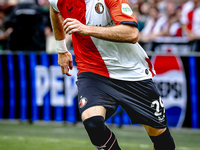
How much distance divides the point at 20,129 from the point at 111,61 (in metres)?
4.38

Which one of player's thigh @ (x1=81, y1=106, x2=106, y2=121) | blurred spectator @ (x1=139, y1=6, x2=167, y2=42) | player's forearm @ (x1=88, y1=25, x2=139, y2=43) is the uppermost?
player's forearm @ (x1=88, y1=25, x2=139, y2=43)

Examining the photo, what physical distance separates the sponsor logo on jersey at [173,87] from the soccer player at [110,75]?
3.40 m

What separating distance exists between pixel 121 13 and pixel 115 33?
22cm

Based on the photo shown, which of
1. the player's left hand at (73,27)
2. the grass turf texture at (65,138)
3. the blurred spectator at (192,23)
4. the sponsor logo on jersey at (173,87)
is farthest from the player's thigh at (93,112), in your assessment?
the blurred spectator at (192,23)

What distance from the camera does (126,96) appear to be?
346cm

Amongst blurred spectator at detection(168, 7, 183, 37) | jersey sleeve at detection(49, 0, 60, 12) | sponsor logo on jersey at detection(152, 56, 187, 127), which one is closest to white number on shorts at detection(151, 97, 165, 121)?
jersey sleeve at detection(49, 0, 60, 12)

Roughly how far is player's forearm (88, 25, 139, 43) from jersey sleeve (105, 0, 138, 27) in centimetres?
6

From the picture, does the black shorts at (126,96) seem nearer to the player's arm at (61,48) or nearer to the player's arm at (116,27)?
the player's arm at (61,48)

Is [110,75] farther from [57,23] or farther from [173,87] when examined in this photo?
[173,87]

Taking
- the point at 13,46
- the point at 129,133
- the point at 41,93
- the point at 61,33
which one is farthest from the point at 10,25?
the point at 61,33

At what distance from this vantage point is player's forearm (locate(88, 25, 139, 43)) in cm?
303

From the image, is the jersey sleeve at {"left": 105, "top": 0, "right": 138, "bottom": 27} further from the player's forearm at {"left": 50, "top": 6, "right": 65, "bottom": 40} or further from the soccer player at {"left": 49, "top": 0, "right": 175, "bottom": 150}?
the player's forearm at {"left": 50, "top": 6, "right": 65, "bottom": 40}

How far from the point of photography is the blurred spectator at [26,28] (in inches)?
363

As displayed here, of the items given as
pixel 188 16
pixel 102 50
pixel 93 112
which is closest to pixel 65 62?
pixel 102 50
